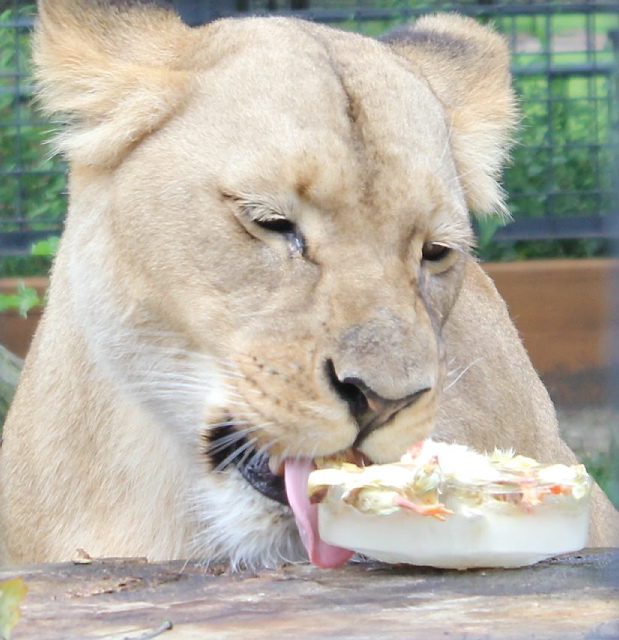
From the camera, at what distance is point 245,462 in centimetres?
198

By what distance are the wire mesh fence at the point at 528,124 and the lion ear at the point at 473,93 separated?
218 centimetres

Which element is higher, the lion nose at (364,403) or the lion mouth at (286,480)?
the lion nose at (364,403)

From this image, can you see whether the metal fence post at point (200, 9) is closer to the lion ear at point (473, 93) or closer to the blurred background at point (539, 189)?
the blurred background at point (539, 189)

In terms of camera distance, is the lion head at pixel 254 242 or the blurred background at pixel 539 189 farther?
the blurred background at pixel 539 189

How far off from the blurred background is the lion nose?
2921 mm

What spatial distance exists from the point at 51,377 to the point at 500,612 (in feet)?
3.69

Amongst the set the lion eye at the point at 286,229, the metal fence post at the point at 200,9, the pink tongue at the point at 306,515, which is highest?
the metal fence post at the point at 200,9

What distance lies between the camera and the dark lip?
1938 mm

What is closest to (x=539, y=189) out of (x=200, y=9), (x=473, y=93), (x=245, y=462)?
(x=200, y=9)

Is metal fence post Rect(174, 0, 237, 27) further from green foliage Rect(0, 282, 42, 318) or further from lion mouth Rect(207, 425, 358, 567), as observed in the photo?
lion mouth Rect(207, 425, 358, 567)

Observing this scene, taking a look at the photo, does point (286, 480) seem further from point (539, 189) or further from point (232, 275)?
point (539, 189)

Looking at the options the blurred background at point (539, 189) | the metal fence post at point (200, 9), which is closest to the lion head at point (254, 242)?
the metal fence post at point (200, 9)

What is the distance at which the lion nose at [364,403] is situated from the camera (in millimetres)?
1789

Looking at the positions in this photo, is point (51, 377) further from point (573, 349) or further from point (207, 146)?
point (573, 349)
